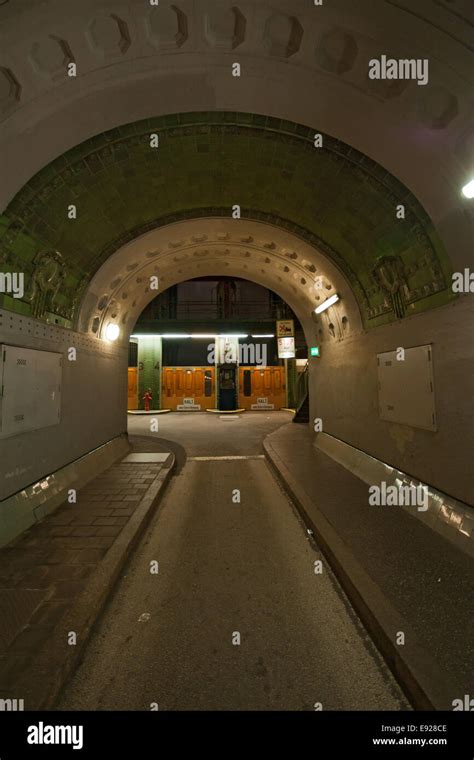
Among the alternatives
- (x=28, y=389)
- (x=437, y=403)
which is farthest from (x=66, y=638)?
(x=437, y=403)

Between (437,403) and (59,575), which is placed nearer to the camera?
(59,575)

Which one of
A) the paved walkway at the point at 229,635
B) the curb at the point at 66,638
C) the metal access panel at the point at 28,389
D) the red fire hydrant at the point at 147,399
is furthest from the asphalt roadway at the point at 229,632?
the red fire hydrant at the point at 147,399

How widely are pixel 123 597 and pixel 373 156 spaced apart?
6.32 meters

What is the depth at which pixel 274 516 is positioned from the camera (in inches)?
189

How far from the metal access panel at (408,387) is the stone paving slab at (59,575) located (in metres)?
4.65

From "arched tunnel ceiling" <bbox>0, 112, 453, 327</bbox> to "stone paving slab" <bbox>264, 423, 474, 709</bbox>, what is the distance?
3.32 metres

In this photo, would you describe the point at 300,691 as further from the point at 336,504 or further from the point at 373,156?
the point at 373,156

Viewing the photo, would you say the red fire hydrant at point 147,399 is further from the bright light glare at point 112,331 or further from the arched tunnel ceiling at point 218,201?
the arched tunnel ceiling at point 218,201

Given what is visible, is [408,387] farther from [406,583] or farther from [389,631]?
[389,631]

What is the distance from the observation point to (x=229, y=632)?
2.55m

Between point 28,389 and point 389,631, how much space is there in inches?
212

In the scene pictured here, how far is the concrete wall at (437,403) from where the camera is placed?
376 cm

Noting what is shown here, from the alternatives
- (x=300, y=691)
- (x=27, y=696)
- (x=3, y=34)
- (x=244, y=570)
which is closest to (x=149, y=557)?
(x=244, y=570)

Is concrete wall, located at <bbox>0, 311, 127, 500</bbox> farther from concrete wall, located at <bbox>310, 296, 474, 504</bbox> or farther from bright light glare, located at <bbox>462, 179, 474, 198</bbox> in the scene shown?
concrete wall, located at <bbox>310, 296, 474, 504</bbox>
